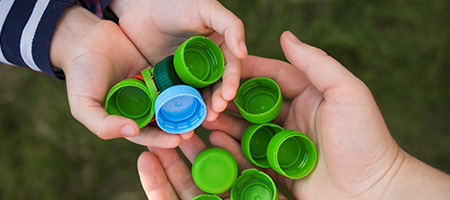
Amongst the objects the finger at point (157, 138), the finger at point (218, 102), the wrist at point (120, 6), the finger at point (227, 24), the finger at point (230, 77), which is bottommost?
the finger at point (157, 138)

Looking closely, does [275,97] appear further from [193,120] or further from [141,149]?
[141,149]

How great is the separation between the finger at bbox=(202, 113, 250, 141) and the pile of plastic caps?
0.39 ft

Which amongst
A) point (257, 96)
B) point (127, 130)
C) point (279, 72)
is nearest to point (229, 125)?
point (257, 96)

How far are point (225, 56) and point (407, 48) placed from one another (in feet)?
6.89

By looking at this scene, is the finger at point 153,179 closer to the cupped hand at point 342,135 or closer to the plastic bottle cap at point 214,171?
the plastic bottle cap at point 214,171

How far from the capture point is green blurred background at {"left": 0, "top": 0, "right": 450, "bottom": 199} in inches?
147

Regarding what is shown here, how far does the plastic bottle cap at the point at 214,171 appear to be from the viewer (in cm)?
262

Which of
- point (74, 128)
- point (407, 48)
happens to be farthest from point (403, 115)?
point (74, 128)

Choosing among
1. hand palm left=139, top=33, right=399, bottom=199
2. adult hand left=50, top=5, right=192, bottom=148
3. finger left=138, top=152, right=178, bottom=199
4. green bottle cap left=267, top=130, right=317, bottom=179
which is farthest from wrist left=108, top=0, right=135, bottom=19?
green bottle cap left=267, top=130, right=317, bottom=179

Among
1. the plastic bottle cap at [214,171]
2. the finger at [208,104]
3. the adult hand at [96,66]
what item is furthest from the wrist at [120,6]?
the plastic bottle cap at [214,171]

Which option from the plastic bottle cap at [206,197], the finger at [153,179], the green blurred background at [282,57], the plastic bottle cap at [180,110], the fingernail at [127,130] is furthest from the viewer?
the green blurred background at [282,57]

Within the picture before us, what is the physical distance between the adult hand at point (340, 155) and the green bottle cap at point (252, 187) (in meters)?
0.12

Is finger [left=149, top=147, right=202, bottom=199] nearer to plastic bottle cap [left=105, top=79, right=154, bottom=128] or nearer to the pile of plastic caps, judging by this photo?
the pile of plastic caps

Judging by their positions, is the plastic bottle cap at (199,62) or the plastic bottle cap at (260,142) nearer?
the plastic bottle cap at (199,62)
